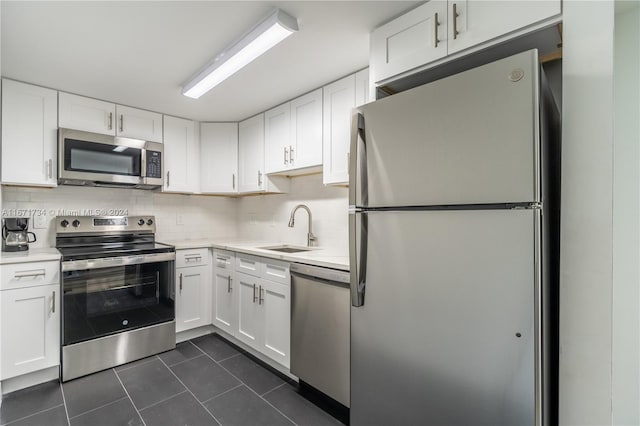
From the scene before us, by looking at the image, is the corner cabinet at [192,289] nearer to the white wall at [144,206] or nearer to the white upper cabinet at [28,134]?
the white wall at [144,206]

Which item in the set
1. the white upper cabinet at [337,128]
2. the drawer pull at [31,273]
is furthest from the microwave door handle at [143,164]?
the white upper cabinet at [337,128]

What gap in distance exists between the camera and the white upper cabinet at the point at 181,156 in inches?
121

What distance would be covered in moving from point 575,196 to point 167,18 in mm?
2094

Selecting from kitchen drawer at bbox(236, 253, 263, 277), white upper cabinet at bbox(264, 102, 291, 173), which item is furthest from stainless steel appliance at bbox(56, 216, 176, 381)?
white upper cabinet at bbox(264, 102, 291, 173)

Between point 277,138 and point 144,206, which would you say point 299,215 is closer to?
point 277,138

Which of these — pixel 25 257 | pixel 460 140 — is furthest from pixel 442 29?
pixel 25 257

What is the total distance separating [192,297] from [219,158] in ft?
4.84

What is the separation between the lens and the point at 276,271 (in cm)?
225

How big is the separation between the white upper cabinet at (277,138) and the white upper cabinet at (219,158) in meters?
0.55

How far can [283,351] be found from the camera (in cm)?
217

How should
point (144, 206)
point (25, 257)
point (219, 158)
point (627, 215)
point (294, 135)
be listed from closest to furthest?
point (627, 215)
point (25, 257)
point (294, 135)
point (144, 206)
point (219, 158)

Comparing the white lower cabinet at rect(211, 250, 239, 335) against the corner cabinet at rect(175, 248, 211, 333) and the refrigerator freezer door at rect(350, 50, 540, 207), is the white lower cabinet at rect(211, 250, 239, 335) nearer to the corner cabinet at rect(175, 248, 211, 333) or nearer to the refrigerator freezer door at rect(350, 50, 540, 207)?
the corner cabinet at rect(175, 248, 211, 333)

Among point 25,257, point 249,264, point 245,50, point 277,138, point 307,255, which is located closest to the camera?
point 245,50

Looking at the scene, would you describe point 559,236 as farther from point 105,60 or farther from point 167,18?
point 105,60
